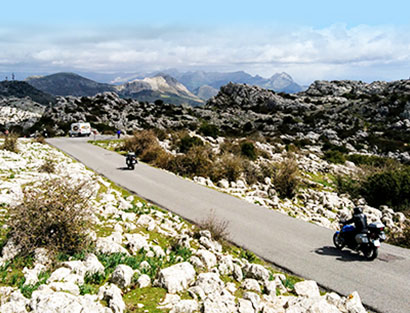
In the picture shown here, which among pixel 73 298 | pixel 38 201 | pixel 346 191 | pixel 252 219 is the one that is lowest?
pixel 346 191

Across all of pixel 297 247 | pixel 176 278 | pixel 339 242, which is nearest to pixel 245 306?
pixel 176 278

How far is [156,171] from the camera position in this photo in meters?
20.9

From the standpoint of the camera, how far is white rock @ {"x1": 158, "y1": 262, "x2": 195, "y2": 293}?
19.3ft

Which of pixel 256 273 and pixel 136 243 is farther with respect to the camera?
pixel 136 243

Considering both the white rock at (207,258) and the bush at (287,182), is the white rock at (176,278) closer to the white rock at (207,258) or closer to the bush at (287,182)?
the white rock at (207,258)

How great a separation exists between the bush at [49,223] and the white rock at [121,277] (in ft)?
4.80

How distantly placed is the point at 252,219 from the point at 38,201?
26.3 feet

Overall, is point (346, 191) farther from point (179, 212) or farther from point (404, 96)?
point (404, 96)

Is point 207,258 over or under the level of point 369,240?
over

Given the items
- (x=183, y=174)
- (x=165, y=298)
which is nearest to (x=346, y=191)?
(x=183, y=174)

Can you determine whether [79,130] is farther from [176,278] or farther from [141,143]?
[176,278]

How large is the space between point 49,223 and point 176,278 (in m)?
3.12

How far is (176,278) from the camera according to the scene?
6.07 metres

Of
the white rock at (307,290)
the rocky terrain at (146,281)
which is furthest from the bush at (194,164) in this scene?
the white rock at (307,290)
